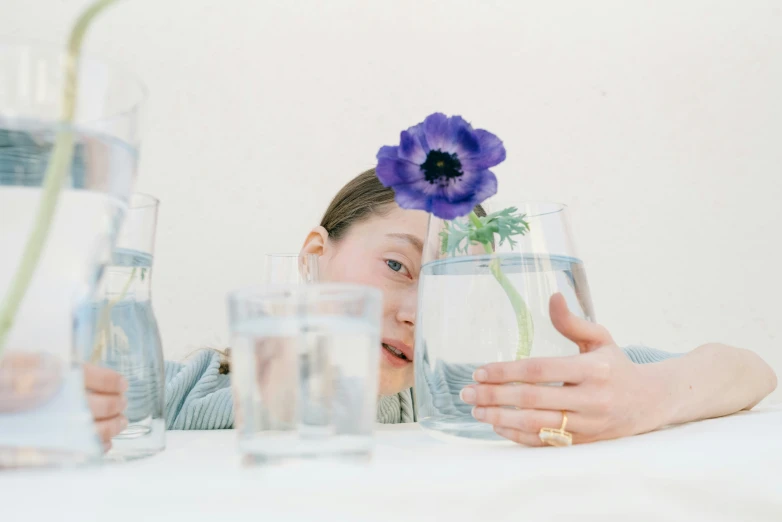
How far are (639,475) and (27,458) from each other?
234mm

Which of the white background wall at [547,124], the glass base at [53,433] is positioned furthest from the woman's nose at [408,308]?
the white background wall at [547,124]

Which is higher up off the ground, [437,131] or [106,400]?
[437,131]

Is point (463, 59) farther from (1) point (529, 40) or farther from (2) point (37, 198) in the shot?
(2) point (37, 198)

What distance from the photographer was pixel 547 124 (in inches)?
62.8

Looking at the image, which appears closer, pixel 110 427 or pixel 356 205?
pixel 110 427

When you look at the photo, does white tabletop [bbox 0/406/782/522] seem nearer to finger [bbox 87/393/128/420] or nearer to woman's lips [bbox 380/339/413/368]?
finger [bbox 87/393/128/420]

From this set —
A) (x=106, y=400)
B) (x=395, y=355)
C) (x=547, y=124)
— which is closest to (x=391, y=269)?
(x=395, y=355)

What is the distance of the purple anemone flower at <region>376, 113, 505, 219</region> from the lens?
395 mm

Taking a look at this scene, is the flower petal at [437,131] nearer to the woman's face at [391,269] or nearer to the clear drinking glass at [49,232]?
the clear drinking glass at [49,232]

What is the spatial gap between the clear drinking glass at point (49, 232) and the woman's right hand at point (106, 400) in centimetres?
7

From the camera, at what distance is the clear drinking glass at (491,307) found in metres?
0.41

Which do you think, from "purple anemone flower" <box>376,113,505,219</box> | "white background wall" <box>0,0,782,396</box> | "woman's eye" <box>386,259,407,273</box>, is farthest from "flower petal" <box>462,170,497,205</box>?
"white background wall" <box>0,0,782,396</box>

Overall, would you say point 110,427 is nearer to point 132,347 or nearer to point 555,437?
point 132,347

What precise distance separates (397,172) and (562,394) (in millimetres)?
170
